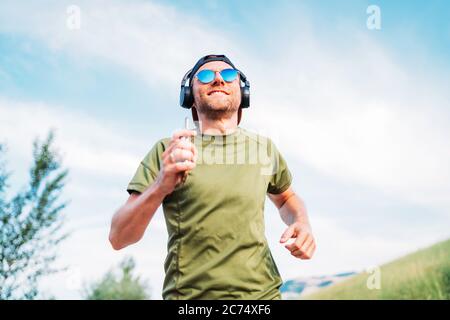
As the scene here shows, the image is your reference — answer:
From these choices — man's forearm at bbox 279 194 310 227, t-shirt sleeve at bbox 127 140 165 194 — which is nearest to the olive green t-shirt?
t-shirt sleeve at bbox 127 140 165 194

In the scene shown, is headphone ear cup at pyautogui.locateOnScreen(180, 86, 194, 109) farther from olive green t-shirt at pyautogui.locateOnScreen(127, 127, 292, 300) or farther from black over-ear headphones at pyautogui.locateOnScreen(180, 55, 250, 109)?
olive green t-shirt at pyautogui.locateOnScreen(127, 127, 292, 300)

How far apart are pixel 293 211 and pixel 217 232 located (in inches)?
31.3

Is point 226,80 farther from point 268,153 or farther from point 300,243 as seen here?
point 300,243

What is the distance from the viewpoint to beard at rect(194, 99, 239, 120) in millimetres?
3305

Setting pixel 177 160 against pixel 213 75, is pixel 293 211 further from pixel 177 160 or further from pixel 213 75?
pixel 177 160

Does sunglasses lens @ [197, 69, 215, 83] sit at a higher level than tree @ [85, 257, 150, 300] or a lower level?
higher

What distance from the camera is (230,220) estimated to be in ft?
9.22

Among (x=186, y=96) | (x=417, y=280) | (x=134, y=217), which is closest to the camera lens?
(x=134, y=217)

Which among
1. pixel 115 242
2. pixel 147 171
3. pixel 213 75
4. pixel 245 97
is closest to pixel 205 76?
pixel 213 75

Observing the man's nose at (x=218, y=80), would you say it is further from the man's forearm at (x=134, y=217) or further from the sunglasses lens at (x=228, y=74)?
the man's forearm at (x=134, y=217)

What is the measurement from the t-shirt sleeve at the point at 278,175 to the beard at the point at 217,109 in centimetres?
37

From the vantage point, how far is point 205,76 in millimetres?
3398
